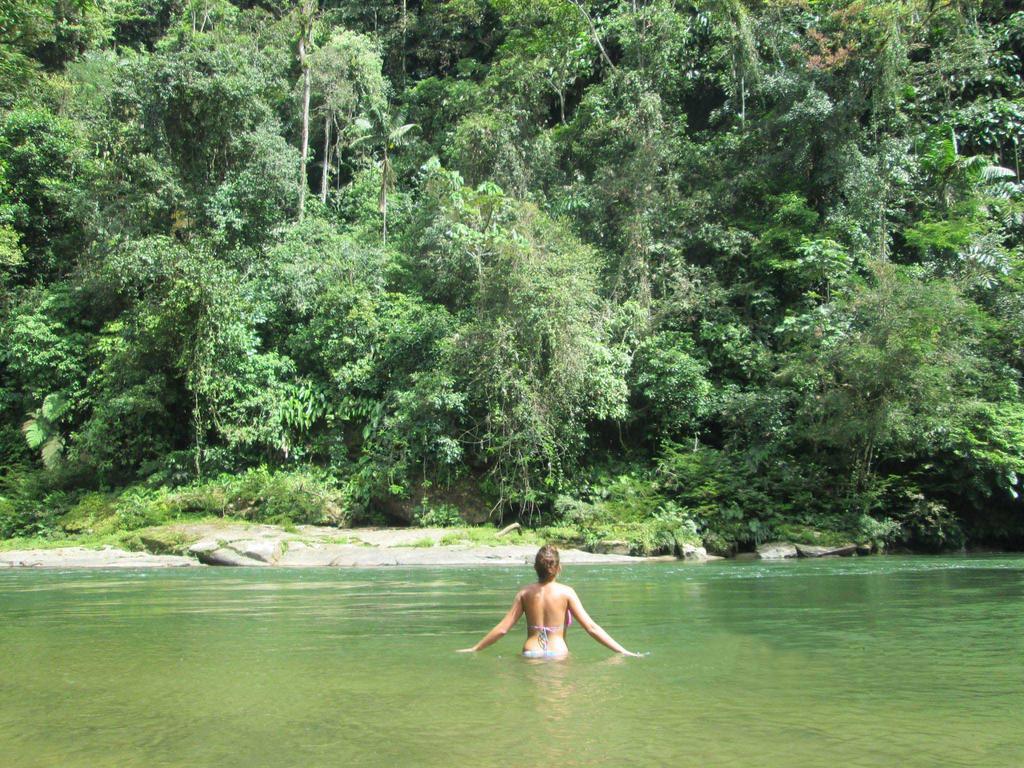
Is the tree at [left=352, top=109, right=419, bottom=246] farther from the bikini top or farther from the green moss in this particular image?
the bikini top

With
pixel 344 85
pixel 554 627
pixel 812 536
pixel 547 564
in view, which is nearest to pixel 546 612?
pixel 554 627

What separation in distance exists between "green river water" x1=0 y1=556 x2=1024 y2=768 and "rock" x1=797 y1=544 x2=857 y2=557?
592 cm

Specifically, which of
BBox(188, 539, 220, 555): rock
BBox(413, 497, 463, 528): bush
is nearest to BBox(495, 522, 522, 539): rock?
BBox(413, 497, 463, 528): bush

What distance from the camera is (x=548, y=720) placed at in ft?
13.8

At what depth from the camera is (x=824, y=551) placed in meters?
16.0

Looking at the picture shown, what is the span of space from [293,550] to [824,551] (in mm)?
10368

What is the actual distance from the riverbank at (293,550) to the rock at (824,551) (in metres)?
1.88

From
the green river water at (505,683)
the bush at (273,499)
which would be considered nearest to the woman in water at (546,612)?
the green river water at (505,683)

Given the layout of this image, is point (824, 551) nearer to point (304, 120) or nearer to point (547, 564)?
point (547, 564)

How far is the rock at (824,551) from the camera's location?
16.0 metres

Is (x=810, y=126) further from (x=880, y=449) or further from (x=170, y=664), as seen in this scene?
(x=170, y=664)

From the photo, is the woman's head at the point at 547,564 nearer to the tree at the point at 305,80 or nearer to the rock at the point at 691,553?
the rock at the point at 691,553

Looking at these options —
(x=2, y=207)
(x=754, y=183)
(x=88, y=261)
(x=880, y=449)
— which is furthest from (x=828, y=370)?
(x=2, y=207)

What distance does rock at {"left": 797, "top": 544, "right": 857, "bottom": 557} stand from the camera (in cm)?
1599
